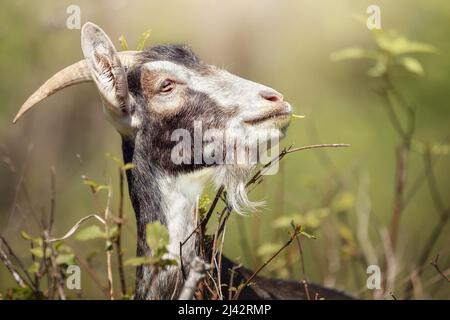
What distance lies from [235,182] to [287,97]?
12.1m

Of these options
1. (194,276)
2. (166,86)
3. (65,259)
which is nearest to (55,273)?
(65,259)

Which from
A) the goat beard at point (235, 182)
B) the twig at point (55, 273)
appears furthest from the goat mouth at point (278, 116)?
the twig at point (55, 273)

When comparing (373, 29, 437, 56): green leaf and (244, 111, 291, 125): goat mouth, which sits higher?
(373, 29, 437, 56): green leaf

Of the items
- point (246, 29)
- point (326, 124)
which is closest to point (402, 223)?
point (326, 124)

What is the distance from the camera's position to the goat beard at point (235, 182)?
675 cm

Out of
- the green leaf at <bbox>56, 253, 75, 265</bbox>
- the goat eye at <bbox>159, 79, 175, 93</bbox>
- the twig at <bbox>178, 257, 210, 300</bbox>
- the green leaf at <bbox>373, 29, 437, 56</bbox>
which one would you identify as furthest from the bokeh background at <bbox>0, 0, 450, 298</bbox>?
the twig at <bbox>178, 257, 210, 300</bbox>

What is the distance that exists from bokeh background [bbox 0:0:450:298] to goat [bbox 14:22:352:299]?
4629 mm

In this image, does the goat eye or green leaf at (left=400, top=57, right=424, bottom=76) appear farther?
green leaf at (left=400, top=57, right=424, bottom=76)

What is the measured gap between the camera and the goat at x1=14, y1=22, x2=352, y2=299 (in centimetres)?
664

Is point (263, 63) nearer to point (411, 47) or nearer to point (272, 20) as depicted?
point (272, 20)

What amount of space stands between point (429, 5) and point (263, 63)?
3.85m

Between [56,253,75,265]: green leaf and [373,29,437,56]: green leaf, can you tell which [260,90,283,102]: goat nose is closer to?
[56,253,75,265]: green leaf

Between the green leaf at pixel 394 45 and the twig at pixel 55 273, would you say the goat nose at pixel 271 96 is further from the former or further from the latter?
the green leaf at pixel 394 45

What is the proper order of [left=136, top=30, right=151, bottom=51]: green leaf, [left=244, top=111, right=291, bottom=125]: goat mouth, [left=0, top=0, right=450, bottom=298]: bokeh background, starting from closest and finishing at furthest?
[left=244, top=111, right=291, bottom=125]: goat mouth → [left=136, top=30, right=151, bottom=51]: green leaf → [left=0, top=0, right=450, bottom=298]: bokeh background
